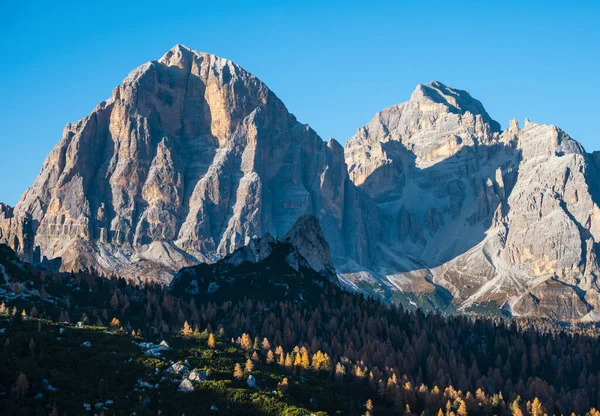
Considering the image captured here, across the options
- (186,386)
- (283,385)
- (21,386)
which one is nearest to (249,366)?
(283,385)

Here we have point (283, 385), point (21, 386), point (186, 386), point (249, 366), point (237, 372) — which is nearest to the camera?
point (21, 386)

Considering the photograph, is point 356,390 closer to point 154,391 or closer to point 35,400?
point 154,391

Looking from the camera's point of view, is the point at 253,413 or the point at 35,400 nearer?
the point at 35,400

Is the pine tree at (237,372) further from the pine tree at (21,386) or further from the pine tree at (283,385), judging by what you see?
the pine tree at (21,386)

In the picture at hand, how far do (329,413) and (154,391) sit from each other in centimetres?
3678

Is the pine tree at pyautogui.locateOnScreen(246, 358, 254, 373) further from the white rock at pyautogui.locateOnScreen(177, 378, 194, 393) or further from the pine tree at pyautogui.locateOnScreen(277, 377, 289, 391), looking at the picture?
the white rock at pyautogui.locateOnScreen(177, 378, 194, 393)

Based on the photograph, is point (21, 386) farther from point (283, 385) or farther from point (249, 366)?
point (283, 385)

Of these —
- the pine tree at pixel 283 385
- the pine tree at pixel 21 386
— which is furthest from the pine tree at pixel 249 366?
the pine tree at pixel 21 386

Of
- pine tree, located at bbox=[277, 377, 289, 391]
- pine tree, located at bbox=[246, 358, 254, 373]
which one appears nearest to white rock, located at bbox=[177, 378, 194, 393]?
pine tree, located at bbox=[246, 358, 254, 373]

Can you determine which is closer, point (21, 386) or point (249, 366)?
point (21, 386)

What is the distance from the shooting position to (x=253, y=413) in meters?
146

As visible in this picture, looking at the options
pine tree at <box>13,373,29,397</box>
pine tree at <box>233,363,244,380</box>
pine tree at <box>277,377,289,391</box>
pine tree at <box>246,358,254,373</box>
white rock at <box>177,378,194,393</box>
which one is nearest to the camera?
pine tree at <box>13,373,29,397</box>

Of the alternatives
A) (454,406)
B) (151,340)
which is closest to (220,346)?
(151,340)

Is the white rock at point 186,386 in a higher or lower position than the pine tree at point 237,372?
lower
